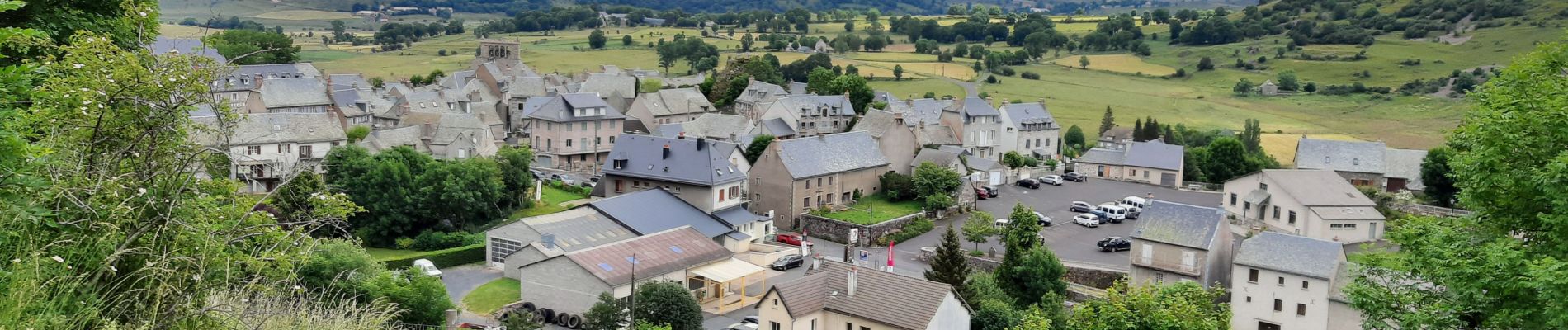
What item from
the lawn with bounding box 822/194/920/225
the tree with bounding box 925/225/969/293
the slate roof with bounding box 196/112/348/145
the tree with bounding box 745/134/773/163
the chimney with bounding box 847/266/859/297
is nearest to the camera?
the chimney with bounding box 847/266/859/297

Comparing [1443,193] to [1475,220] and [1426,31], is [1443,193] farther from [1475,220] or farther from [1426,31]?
[1426,31]

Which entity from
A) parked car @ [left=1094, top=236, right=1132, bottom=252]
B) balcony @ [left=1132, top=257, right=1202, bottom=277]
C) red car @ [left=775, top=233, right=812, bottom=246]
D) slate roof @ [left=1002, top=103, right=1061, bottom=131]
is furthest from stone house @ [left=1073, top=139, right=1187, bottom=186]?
red car @ [left=775, top=233, right=812, bottom=246]

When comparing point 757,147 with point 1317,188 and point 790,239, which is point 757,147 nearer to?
point 790,239

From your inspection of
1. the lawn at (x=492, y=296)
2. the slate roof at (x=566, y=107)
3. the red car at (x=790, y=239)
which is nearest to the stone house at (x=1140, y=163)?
the red car at (x=790, y=239)

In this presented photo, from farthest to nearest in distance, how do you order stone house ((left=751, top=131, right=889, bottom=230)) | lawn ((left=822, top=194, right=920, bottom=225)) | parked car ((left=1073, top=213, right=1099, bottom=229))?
parked car ((left=1073, top=213, right=1099, bottom=229))
stone house ((left=751, top=131, right=889, bottom=230))
lawn ((left=822, top=194, right=920, bottom=225))

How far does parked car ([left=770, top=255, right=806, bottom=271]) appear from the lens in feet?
155

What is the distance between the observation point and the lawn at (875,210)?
55.7 meters

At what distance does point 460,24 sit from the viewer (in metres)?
176

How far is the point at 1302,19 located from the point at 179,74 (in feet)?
534

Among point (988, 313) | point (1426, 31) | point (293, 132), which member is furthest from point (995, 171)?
point (1426, 31)

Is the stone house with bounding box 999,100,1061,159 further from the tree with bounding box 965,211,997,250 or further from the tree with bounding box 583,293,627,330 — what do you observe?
the tree with bounding box 583,293,627,330

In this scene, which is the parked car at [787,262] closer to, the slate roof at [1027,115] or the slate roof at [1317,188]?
the slate roof at [1317,188]

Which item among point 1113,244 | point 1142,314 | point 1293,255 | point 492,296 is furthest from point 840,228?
point 1142,314

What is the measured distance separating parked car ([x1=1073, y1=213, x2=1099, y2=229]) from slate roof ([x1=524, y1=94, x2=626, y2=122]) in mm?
28444
